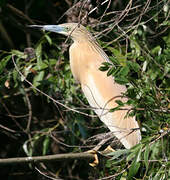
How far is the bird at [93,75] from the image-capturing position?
217 cm

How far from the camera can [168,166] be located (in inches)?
58.6

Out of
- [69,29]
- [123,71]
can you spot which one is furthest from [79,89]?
[123,71]

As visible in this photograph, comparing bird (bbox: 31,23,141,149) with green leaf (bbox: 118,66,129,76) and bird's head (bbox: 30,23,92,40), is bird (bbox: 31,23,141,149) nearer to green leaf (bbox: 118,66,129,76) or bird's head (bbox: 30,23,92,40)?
bird's head (bbox: 30,23,92,40)

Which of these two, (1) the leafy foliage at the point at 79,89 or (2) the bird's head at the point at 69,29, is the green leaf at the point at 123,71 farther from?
(2) the bird's head at the point at 69,29

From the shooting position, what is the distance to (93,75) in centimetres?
225

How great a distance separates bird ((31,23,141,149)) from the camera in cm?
217

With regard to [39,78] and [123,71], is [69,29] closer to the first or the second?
[39,78]

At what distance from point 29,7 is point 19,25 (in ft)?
0.87

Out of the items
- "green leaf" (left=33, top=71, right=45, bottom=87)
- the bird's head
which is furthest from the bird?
"green leaf" (left=33, top=71, right=45, bottom=87)

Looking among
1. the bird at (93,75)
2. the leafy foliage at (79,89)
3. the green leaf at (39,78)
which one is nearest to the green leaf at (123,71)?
the leafy foliage at (79,89)

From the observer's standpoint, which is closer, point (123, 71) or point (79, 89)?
point (123, 71)

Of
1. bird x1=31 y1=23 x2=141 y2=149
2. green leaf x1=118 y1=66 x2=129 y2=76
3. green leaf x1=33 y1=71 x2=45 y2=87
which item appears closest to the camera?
green leaf x1=118 y1=66 x2=129 y2=76

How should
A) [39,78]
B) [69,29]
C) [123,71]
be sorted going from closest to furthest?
[123,71] → [69,29] → [39,78]

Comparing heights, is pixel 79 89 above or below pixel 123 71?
above
